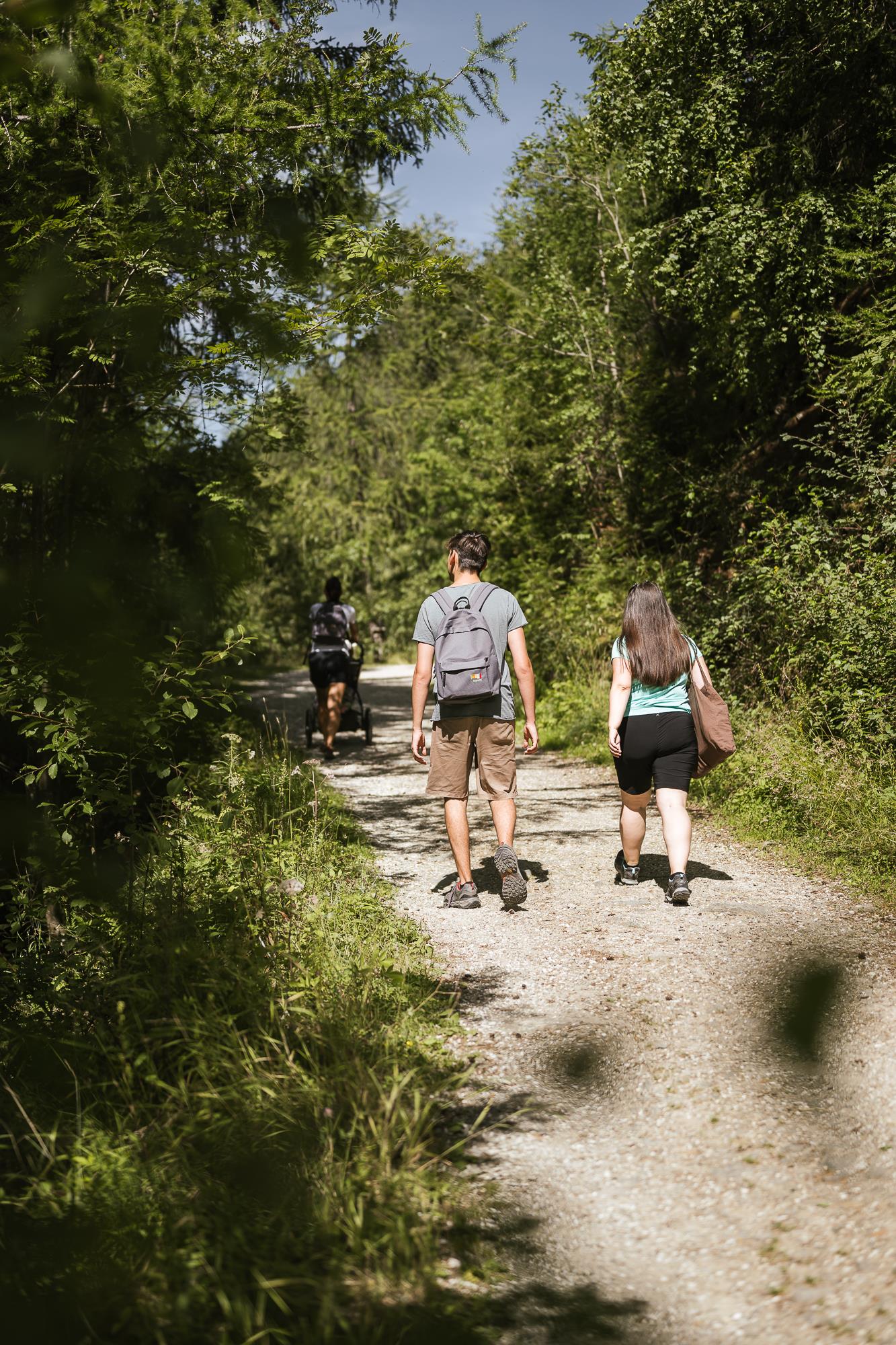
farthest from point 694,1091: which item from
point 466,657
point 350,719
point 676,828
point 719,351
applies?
point 350,719

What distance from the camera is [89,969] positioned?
4.81 m

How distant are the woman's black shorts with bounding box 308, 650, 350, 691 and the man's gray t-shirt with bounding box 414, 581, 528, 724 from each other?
6.01m

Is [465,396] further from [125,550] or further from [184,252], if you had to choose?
[184,252]

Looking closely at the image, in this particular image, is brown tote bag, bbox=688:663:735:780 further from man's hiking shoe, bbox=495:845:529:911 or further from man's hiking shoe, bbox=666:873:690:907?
man's hiking shoe, bbox=495:845:529:911

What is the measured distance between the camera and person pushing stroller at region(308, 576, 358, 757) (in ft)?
39.3

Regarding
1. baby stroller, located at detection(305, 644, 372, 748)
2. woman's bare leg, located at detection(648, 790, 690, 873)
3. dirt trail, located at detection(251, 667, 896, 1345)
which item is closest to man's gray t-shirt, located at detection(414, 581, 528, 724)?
woman's bare leg, located at detection(648, 790, 690, 873)

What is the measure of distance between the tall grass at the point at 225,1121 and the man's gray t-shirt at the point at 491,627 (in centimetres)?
124

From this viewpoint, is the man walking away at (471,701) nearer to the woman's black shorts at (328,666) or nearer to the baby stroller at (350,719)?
the woman's black shorts at (328,666)

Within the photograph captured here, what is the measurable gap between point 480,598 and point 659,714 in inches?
46.6

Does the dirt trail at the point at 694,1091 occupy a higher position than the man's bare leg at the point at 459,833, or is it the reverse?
the man's bare leg at the point at 459,833

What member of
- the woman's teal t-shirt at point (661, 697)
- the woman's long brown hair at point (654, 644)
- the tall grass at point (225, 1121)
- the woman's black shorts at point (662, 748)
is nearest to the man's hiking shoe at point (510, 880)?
the tall grass at point (225, 1121)

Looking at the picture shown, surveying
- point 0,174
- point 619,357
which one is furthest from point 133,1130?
point 619,357

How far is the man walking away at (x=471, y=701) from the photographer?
584 cm

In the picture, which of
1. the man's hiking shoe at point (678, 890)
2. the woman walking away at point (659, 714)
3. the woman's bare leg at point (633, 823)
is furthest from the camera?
the woman's bare leg at point (633, 823)
